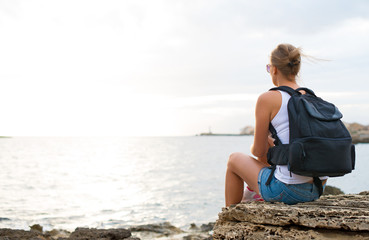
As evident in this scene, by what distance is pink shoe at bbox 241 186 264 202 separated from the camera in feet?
14.6

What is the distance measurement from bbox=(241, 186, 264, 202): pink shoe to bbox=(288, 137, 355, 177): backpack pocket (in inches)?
38.1

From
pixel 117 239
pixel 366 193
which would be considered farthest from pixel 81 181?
pixel 366 193

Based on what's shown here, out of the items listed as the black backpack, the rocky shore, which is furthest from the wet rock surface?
the black backpack

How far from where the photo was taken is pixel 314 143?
3.55 meters

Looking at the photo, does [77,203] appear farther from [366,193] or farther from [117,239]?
[366,193]

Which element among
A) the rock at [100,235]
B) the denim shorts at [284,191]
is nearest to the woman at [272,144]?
the denim shorts at [284,191]

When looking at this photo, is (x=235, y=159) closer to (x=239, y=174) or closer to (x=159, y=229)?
(x=239, y=174)

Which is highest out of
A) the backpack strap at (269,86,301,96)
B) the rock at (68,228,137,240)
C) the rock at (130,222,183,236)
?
the backpack strap at (269,86,301,96)

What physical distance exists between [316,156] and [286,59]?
1108 mm

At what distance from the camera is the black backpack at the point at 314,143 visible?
355cm

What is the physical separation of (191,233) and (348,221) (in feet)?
22.7

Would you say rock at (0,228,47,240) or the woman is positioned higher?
the woman

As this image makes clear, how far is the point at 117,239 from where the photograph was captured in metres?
6.31

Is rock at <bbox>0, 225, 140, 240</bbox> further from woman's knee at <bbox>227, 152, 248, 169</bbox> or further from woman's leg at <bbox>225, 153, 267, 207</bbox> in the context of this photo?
woman's knee at <bbox>227, 152, 248, 169</bbox>
